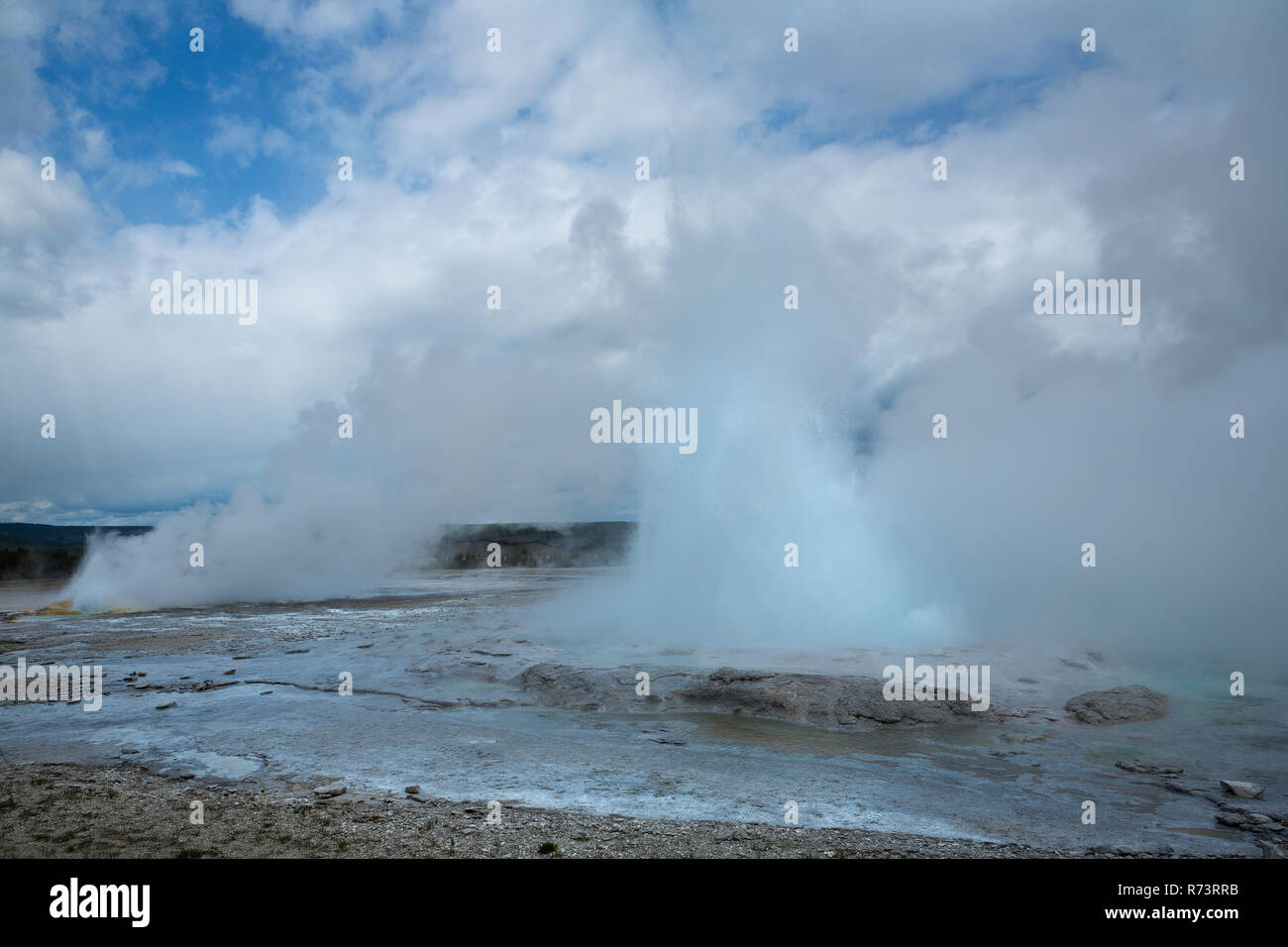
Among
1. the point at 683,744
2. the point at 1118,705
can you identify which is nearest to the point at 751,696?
the point at 683,744

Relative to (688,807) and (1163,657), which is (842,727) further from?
(1163,657)

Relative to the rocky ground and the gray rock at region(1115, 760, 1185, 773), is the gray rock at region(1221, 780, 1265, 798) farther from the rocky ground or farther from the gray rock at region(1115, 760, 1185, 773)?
the rocky ground

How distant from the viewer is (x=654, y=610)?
19156 millimetres

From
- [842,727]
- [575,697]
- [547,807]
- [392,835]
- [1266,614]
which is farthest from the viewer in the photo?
[1266,614]

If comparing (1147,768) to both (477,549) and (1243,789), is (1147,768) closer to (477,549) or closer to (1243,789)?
(1243,789)

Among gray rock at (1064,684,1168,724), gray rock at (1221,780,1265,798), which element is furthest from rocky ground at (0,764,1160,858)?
gray rock at (1064,684,1168,724)

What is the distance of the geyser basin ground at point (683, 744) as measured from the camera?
23.2ft

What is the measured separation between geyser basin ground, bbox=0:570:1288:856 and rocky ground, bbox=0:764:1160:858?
366 millimetres

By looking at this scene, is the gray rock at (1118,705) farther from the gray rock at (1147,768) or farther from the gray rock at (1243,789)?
the gray rock at (1243,789)

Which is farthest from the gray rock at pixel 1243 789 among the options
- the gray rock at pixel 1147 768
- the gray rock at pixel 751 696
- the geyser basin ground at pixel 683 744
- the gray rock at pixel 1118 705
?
the gray rock at pixel 751 696

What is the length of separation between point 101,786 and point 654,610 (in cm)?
1293

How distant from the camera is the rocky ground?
5.92m

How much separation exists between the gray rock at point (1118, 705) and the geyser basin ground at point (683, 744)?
0.24m

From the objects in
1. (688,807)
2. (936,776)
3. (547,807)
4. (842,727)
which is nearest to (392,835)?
(547,807)
